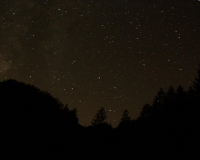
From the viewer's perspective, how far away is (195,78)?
77.8 ft

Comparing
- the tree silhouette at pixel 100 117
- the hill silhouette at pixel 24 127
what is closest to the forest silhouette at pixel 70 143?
the hill silhouette at pixel 24 127

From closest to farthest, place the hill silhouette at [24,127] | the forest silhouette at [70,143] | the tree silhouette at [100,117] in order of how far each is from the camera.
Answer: the forest silhouette at [70,143], the hill silhouette at [24,127], the tree silhouette at [100,117]

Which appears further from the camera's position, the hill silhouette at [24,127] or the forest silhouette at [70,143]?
the hill silhouette at [24,127]

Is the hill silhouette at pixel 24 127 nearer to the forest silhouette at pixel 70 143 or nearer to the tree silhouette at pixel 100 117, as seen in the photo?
the forest silhouette at pixel 70 143

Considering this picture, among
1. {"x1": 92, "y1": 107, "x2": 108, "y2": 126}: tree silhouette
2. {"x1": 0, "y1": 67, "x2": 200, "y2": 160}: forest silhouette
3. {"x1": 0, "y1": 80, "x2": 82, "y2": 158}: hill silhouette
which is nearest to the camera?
{"x1": 0, "y1": 67, "x2": 200, "y2": 160}: forest silhouette

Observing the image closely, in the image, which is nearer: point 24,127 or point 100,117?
point 24,127

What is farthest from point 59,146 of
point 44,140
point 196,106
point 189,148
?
point 196,106

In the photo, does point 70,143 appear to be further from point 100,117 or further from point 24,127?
point 100,117

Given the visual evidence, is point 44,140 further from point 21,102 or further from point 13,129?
point 21,102

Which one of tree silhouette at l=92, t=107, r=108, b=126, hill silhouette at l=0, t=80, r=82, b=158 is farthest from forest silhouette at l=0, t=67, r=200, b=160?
tree silhouette at l=92, t=107, r=108, b=126

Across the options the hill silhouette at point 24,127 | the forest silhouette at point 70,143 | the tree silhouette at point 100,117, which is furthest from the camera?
the tree silhouette at point 100,117

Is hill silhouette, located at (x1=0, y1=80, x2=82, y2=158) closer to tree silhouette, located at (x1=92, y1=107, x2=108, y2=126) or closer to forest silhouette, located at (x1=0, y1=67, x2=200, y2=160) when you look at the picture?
forest silhouette, located at (x1=0, y1=67, x2=200, y2=160)

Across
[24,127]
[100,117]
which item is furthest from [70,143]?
[100,117]

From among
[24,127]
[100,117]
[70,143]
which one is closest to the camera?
[24,127]
